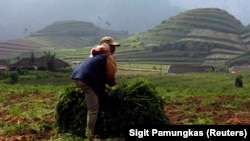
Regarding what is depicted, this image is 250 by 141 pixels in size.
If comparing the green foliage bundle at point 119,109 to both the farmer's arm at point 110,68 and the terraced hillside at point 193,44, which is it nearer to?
the farmer's arm at point 110,68

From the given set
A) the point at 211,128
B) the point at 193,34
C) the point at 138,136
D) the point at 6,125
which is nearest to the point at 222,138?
the point at 211,128

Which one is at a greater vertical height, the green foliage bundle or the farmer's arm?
the farmer's arm

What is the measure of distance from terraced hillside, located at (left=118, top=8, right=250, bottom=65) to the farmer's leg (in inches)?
5378

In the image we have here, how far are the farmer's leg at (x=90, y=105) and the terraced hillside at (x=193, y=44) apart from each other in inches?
5378

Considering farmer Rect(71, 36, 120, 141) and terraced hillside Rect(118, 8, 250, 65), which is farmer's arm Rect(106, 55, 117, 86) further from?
terraced hillside Rect(118, 8, 250, 65)

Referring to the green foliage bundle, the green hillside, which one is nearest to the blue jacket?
the green foliage bundle

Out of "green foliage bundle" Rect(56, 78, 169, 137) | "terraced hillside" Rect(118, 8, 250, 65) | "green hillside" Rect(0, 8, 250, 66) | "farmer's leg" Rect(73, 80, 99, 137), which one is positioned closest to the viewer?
"farmer's leg" Rect(73, 80, 99, 137)

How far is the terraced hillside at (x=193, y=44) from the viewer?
153250 millimetres

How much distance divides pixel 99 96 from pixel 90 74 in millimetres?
614

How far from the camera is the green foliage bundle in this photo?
10383 mm

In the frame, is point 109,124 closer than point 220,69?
Yes

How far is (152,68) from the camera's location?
127500mm

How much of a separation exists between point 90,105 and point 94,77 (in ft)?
2.21

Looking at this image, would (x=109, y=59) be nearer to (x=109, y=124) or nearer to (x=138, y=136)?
(x=109, y=124)
